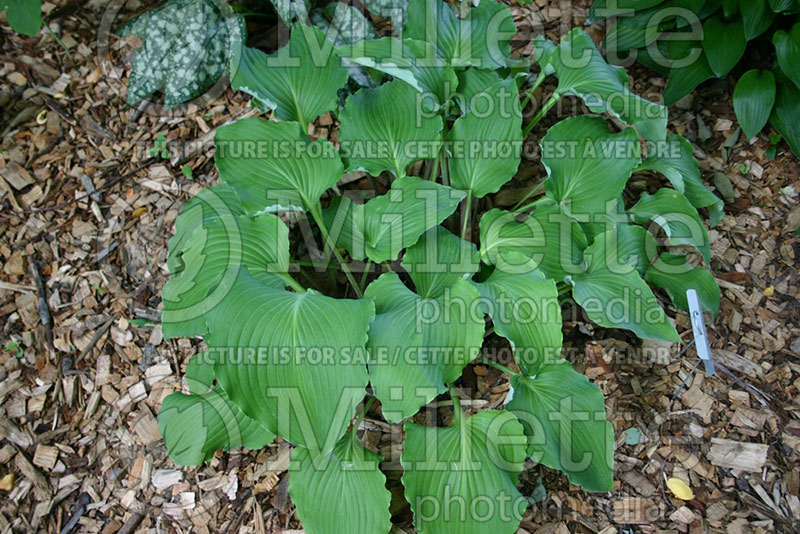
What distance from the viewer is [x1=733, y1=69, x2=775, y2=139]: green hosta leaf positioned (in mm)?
1981

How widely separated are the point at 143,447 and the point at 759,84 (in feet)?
8.19

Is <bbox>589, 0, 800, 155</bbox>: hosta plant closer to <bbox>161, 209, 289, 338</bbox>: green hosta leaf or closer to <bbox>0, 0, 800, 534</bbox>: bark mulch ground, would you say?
<bbox>0, 0, 800, 534</bbox>: bark mulch ground

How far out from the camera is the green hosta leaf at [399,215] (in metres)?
1.52

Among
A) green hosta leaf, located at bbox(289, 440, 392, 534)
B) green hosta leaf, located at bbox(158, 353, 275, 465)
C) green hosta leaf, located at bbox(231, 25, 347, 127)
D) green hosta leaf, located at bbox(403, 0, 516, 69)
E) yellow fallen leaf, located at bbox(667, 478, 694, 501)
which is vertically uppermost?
green hosta leaf, located at bbox(403, 0, 516, 69)

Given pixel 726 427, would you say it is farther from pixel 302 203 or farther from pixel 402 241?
pixel 302 203

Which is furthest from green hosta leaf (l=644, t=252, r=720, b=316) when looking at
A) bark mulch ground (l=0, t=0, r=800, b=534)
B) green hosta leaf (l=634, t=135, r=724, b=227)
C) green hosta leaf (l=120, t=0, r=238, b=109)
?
green hosta leaf (l=120, t=0, r=238, b=109)

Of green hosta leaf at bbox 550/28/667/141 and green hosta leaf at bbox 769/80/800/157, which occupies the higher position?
green hosta leaf at bbox 550/28/667/141

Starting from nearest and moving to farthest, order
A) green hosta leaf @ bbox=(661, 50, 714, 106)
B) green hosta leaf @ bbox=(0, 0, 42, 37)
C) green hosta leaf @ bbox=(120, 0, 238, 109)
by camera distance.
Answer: green hosta leaf @ bbox=(0, 0, 42, 37) < green hosta leaf @ bbox=(661, 50, 714, 106) < green hosta leaf @ bbox=(120, 0, 238, 109)

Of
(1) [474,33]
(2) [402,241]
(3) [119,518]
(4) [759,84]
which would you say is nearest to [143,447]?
(3) [119,518]

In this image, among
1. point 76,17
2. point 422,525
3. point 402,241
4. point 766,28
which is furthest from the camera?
point 76,17

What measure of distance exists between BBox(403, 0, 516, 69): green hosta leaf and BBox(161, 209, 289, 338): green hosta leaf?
0.91 meters

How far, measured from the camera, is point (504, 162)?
1677 mm

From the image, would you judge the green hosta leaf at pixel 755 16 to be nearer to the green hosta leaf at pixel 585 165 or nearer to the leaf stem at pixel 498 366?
the green hosta leaf at pixel 585 165

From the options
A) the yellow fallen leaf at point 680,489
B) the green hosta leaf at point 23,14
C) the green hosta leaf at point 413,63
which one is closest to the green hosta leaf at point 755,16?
the green hosta leaf at point 413,63
